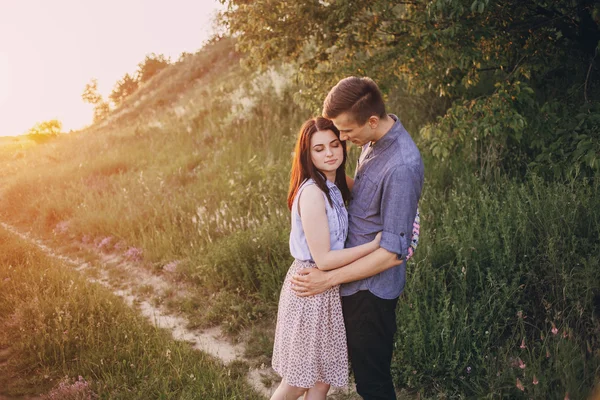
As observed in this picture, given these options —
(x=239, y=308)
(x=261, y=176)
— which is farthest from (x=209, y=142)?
(x=239, y=308)

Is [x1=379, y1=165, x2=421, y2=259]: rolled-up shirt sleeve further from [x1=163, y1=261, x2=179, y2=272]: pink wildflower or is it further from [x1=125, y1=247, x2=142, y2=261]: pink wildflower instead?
[x1=125, y1=247, x2=142, y2=261]: pink wildflower

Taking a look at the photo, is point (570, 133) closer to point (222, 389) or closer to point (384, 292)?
point (384, 292)

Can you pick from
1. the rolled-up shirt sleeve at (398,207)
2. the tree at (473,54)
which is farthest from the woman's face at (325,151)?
the tree at (473,54)

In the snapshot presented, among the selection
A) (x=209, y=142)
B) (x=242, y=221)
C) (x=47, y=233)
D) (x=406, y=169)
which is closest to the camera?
(x=406, y=169)

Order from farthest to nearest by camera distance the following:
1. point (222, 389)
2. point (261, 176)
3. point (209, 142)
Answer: point (209, 142), point (261, 176), point (222, 389)

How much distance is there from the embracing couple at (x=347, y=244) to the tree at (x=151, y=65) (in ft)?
159

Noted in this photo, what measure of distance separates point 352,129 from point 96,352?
322 centimetres

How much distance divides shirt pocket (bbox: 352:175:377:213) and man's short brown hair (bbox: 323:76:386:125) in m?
0.32

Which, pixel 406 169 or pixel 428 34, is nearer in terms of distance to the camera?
pixel 406 169

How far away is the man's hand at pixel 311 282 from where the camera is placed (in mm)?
2453

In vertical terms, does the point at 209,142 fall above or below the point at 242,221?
above

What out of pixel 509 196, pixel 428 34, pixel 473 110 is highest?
pixel 428 34

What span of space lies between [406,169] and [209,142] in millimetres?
10166

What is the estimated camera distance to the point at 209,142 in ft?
38.9
